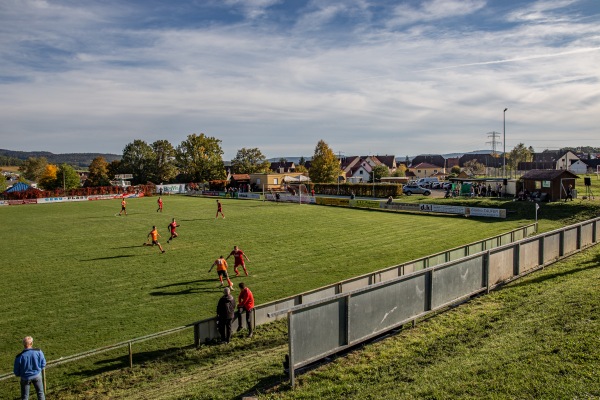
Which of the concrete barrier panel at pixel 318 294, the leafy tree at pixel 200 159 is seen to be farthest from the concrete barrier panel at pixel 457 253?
the leafy tree at pixel 200 159

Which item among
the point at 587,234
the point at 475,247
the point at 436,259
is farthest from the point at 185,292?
the point at 587,234

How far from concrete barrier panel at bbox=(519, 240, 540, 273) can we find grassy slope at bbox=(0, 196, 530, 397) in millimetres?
6710

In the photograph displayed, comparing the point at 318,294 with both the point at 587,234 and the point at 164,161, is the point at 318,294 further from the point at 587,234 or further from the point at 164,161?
the point at 164,161

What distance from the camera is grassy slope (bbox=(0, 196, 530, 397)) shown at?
44.8 feet

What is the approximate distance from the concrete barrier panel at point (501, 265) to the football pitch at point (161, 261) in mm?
6643

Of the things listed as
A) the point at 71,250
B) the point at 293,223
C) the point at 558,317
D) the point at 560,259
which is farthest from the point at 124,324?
the point at 293,223

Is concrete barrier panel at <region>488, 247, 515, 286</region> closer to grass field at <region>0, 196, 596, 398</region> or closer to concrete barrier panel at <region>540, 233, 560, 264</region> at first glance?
concrete barrier panel at <region>540, 233, 560, 264</region>

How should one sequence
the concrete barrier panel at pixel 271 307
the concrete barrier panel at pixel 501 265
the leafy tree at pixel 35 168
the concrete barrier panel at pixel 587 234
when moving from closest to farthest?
the concrete barrier panel at pixel 271 307 < the concrete barrier panel at pixel 501 265 < the concrete barrier panel at pixel 587 234 < the leafy tree at pixel 35 168

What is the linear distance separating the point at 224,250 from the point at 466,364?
18150 mm

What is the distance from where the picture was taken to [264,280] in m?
18.3

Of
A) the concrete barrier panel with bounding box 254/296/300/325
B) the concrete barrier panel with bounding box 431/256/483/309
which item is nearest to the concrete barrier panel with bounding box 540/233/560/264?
the concrete barrier panel with bounding box 431/256/483/309

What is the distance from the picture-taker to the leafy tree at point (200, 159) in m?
94.1

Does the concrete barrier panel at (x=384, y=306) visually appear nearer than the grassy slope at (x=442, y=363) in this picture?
No

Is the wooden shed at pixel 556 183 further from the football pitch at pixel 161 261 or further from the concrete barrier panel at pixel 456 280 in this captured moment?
the concrete barrier panel at pixel 456 280
